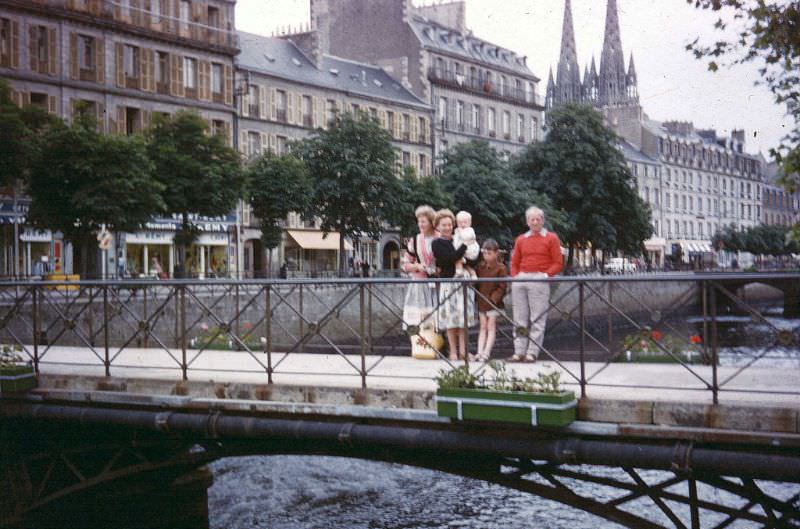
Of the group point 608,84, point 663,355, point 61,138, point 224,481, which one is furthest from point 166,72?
point 608,84

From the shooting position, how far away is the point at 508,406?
27.1ft

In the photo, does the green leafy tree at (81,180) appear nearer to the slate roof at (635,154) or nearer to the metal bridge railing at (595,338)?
the metal bridge railing at (595,338)

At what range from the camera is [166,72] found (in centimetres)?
5216

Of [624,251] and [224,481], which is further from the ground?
[624,251]

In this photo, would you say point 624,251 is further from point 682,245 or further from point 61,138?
point 682,245

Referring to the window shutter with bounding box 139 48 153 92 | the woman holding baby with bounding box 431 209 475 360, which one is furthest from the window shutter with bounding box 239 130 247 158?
the woman holding baby with bounding box 431 209 475 360

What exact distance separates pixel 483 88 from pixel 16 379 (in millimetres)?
70648

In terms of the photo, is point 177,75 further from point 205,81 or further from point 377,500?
point 377,500

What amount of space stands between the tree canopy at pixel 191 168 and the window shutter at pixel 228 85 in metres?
13.1

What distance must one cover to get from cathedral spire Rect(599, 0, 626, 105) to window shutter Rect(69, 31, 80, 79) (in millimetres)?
107255

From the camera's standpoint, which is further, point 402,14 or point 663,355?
point 402,14

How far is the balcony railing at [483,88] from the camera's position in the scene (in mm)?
74375

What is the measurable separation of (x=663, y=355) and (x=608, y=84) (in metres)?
143

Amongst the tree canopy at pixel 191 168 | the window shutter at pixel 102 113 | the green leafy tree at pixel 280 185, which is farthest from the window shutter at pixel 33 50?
the green leafy tree at pixel 280 185
